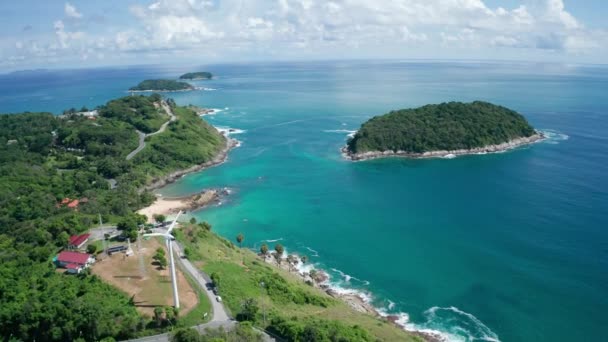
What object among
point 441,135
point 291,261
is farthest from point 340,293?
point 441,135

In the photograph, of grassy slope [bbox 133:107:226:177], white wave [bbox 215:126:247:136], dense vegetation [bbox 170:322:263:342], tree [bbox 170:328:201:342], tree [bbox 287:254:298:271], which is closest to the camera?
tree [bbox 170:328:201:342]

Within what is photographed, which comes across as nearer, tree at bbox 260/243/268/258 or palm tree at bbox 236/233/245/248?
tree at bbox 260/243/268/258

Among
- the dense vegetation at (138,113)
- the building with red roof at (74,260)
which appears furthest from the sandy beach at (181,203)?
the dense vegetation at (138,113)

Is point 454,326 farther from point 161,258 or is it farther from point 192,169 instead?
point 192,169

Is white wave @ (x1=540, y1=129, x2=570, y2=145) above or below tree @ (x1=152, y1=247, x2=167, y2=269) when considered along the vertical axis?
above

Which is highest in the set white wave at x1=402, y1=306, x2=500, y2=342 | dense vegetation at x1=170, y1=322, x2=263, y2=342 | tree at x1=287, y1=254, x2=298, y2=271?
dense vegetation at x1=170, y1=322, x2=263, y2=342

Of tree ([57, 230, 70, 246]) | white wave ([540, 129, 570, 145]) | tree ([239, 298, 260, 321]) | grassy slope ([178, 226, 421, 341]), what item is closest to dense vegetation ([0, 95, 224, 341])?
tree ([57, 230, 70, 246])

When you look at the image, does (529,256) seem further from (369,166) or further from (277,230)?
(369,166)

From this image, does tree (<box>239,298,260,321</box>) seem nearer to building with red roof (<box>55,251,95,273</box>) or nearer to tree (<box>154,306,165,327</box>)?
tree (<box>154,306,165,327</box>)

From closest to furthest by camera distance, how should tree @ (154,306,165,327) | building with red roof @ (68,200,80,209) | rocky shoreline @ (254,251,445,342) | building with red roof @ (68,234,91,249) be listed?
tree @ (154,306,165,327) → rocky shoreline @ (254,251,445,342) → building with red roof @ (68,234,91,249) → building with red roof @ (68,200,80,209)
